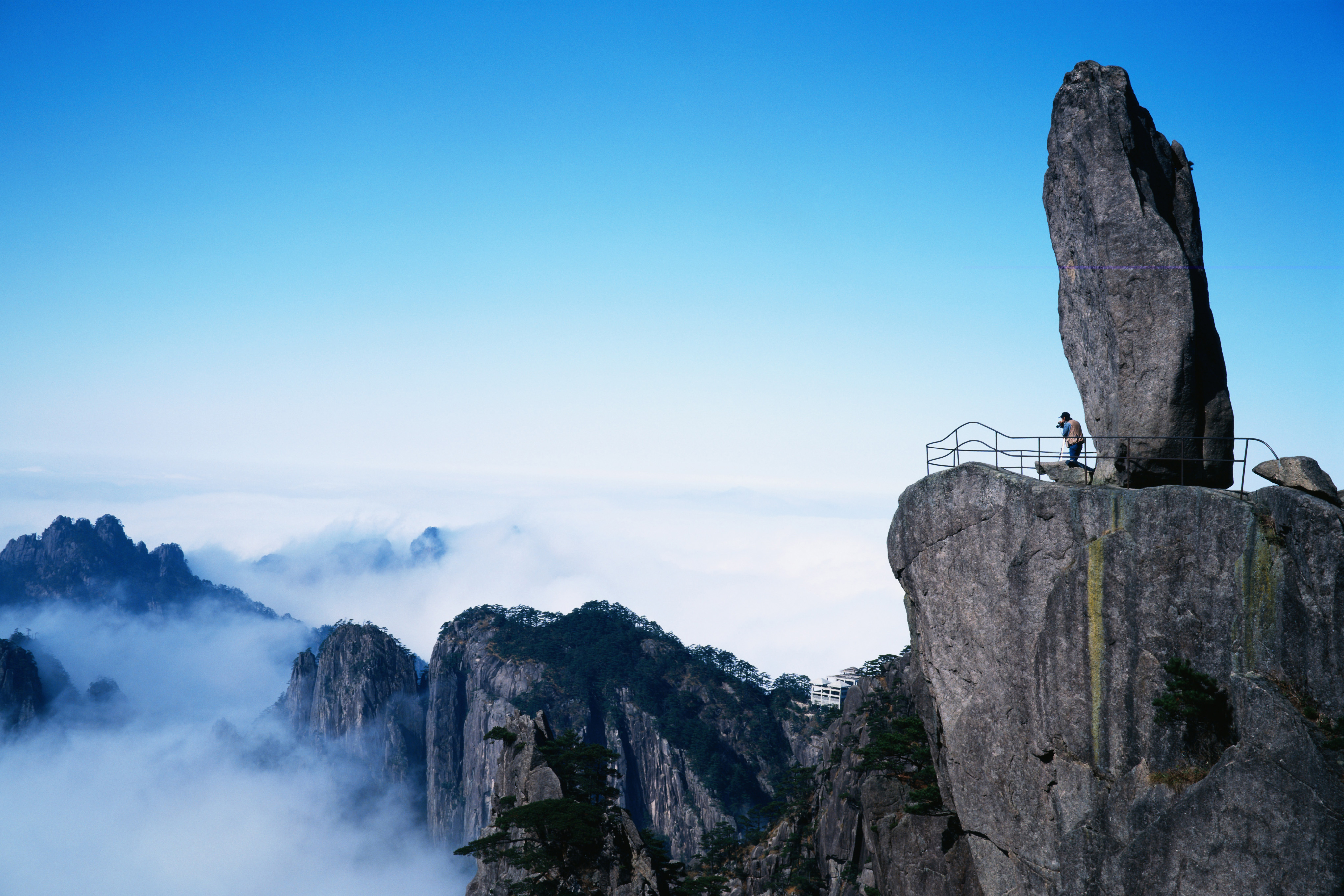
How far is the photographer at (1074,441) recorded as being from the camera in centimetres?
2500

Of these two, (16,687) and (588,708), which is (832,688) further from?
(16,687)

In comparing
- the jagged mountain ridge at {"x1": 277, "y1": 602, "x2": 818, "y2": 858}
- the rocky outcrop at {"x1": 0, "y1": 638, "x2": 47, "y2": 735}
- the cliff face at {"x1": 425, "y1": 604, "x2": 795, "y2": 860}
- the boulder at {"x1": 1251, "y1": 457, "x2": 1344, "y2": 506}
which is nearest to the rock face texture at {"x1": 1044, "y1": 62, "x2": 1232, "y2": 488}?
the boulder at {"x1": 1251, "y1": 457, "x2": 1344, "y2": 506}

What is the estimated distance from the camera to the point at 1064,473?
25375 mm

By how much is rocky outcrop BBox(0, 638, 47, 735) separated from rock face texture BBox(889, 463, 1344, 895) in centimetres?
21889

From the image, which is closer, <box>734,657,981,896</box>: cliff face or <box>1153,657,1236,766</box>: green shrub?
<box>1153,657,1236,766</box>: green shrub

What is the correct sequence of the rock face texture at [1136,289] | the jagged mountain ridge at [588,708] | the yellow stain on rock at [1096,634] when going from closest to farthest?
the yellow stain on rock at [1096,634] → the rock face texture at [1136,289] → the jagged mountain ridge at [588,708]

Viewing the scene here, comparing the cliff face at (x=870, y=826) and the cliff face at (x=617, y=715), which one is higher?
the cliff face at (x=870, y=826)

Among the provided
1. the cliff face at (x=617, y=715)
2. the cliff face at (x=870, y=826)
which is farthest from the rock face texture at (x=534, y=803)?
the cliff face at (x=617, y=715)

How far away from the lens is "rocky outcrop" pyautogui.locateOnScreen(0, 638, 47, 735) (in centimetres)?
18175

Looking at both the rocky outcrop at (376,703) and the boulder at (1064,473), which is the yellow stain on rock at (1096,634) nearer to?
the boulder at (1064,473)

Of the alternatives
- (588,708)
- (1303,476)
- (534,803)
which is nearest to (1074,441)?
(1303,476)

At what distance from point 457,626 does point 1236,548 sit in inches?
6193

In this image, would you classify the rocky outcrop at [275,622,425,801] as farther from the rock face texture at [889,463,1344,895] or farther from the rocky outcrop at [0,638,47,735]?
the rock face texture at [889,463,1344,895]

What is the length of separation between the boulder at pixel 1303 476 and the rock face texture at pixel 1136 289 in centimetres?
174
